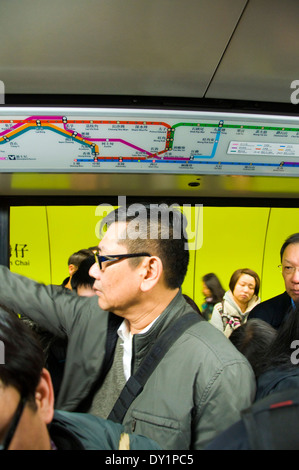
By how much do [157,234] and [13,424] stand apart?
765 mm

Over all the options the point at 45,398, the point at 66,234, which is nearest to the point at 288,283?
the point at 45,398

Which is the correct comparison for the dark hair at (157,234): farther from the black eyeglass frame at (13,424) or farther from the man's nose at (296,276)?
the man's nose at (296,276)

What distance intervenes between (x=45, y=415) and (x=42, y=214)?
3040mm

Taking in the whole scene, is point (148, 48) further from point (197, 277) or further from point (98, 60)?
point (197, 277)

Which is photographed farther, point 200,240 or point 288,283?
point 200,240

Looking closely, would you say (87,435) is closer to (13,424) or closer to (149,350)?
(13,424)

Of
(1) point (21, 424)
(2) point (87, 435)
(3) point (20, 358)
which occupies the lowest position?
(2) point (87, 435)

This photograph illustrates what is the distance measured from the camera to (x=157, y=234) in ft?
4.05

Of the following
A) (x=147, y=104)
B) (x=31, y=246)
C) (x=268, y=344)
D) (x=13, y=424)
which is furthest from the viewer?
(x=31, y=246)

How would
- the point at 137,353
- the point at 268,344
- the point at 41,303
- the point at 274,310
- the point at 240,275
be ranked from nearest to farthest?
the point at 137,353
the point at 268,344
the point at 41,303
the point at 274,310
the point at 240,275

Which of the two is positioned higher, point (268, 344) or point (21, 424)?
point (21, 424)

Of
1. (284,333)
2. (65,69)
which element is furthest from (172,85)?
(284,333)

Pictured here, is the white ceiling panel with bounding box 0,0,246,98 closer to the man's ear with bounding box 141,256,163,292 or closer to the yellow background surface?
the man's ear with bounding box 141,256,163,292

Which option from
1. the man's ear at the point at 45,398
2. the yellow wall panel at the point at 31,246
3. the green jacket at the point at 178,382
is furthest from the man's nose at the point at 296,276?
the yellow wall panel at the point at 31,246
